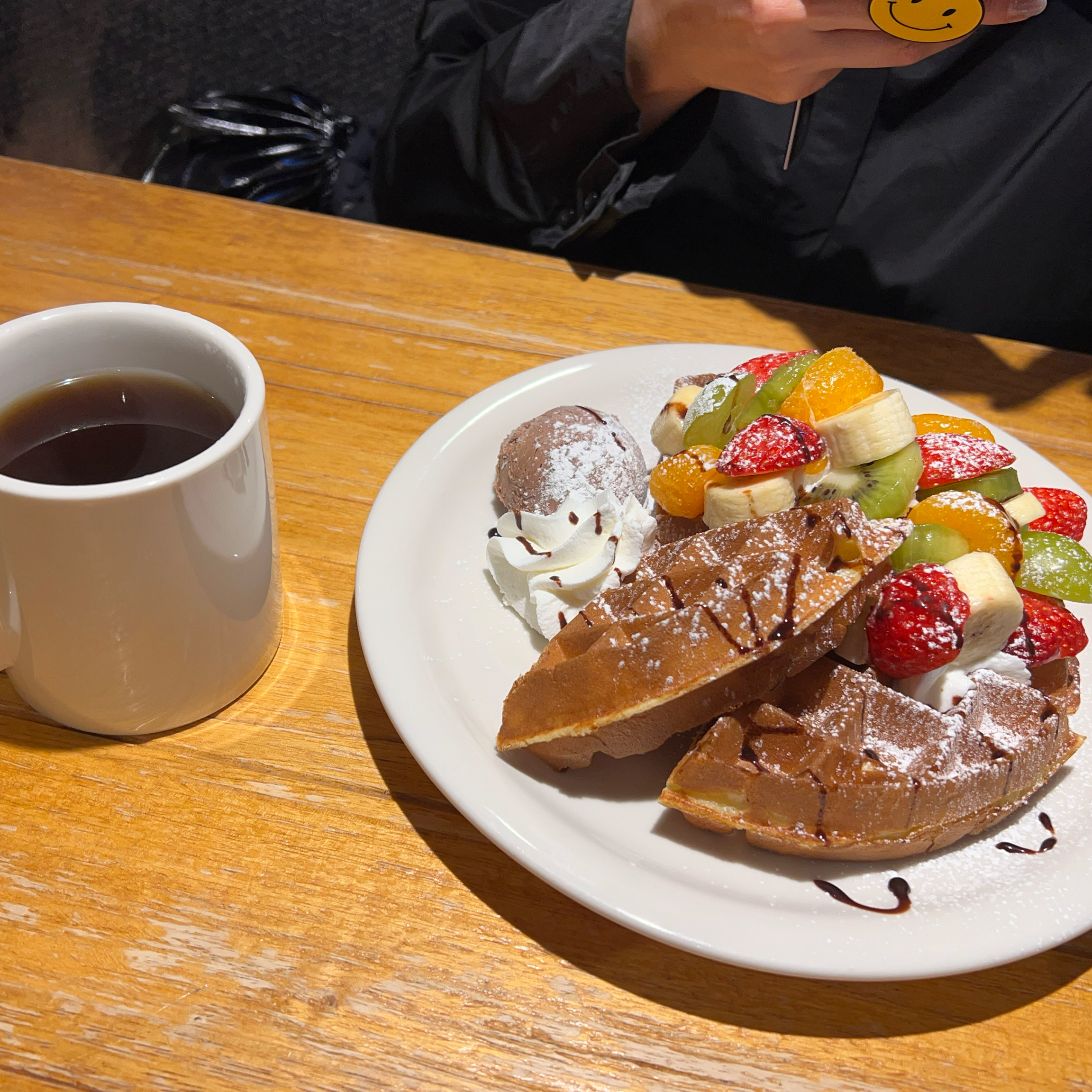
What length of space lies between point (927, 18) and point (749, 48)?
425 millimetres

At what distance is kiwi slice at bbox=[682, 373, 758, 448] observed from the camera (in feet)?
3.58

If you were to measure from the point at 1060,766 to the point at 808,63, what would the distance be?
1.21m

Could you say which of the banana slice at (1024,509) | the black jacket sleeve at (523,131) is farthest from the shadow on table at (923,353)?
the banana slice at (1024,509)

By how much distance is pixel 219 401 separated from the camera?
2.72 feet

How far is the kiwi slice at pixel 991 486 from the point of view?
106 centimetres

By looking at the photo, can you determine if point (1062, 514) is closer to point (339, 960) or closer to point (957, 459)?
point (957, 459)

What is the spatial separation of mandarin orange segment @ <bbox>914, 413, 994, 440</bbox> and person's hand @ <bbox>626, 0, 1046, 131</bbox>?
0.54 meters

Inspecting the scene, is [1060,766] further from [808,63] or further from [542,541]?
[808,63]

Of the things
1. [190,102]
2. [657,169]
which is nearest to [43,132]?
[190,102]

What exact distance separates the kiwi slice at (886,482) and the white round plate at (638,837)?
0.27 metres

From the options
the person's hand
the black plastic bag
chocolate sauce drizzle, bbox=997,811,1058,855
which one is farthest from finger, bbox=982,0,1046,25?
the black plastic bag

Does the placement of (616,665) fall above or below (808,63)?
below

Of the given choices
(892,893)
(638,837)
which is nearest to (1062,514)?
(892,893)

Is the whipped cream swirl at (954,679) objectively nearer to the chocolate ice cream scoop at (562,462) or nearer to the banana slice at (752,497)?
the banana slice at (752,497)
